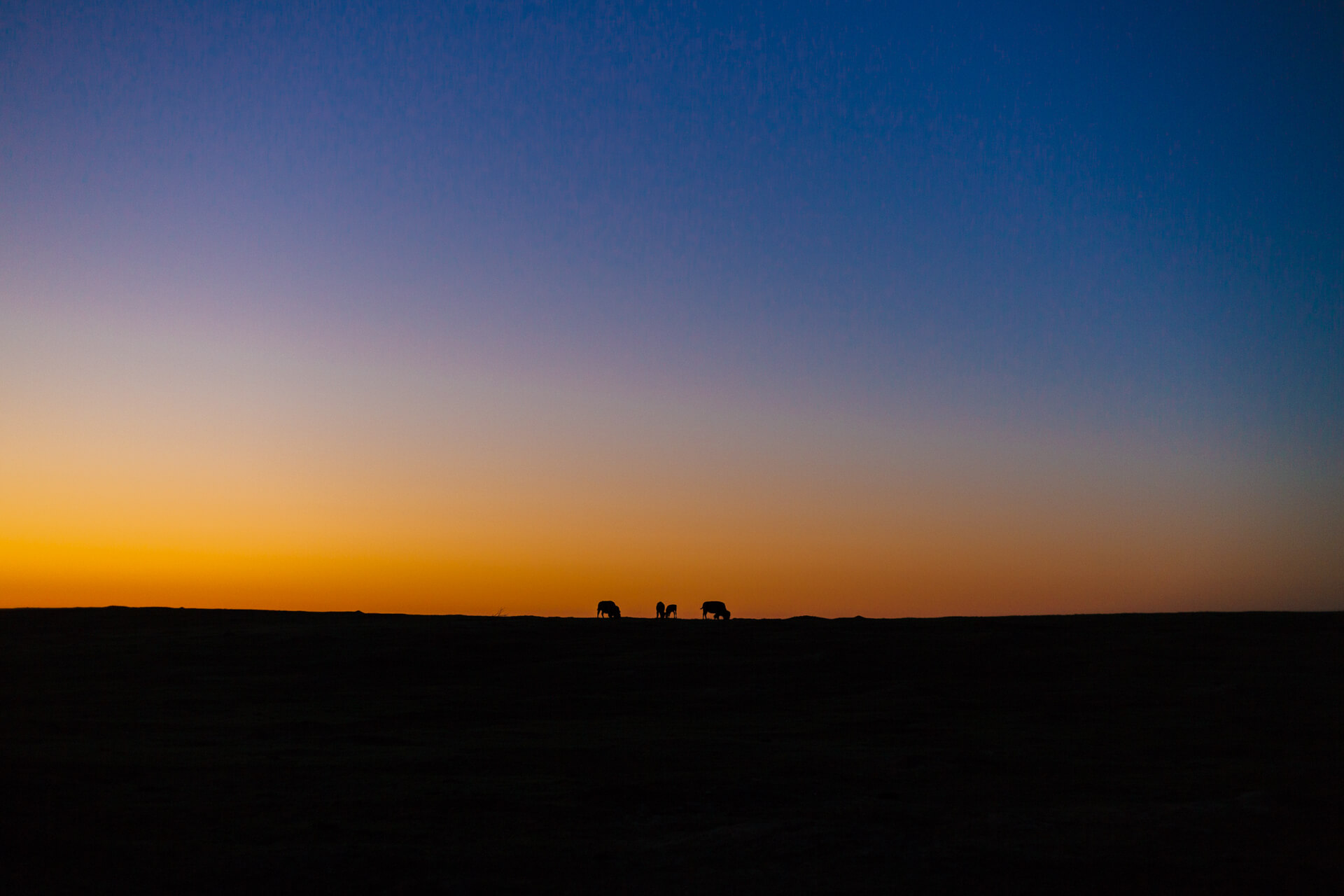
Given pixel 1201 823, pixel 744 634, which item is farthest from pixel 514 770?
pixel 744 634

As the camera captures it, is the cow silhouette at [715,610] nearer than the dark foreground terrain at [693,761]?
No

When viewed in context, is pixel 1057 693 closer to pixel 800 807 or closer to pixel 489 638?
pixel 800 807

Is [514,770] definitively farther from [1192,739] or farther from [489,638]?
[489,638]

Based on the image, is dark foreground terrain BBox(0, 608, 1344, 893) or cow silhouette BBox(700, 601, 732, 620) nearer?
dark foreground terrain BBox(0, 608, 1344, 893)

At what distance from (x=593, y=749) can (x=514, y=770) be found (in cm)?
198

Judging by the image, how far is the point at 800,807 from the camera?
12953 millimetres

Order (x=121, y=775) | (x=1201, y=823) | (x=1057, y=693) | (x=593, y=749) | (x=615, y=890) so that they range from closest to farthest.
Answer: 1. (x=615, y=890)
2. (x=1201, y=823)
3. (x=121, y=775)
4. (x=593, y=749)
5. (x=1057, y=693)

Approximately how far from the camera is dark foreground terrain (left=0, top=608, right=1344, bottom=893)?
1044cm

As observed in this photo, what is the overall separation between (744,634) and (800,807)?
19129 millimetres

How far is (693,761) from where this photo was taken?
16.0 meters

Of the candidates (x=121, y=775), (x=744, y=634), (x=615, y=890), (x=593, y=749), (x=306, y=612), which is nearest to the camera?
(x=615, y=890)

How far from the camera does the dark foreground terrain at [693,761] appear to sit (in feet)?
34.2

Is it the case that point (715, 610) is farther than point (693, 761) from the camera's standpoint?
Yes

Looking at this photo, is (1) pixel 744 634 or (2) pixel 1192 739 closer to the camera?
(2) pixel 1192 739
